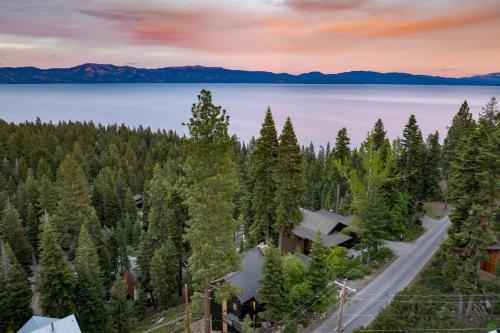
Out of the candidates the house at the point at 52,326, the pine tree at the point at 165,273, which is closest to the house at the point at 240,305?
the house at the point at 52,326

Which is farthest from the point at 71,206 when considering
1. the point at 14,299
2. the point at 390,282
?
the point at 390,282

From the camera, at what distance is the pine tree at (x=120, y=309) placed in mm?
32875

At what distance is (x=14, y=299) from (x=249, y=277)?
19.5 m

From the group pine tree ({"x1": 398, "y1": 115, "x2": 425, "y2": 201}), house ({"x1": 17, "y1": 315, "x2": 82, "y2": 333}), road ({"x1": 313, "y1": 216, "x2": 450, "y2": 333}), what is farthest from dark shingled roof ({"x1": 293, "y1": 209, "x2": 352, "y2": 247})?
house ({"x1": 17, "y1": 315, "x2": 82, "y2": 333})

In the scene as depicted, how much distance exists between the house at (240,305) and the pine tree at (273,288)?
3.99 ft

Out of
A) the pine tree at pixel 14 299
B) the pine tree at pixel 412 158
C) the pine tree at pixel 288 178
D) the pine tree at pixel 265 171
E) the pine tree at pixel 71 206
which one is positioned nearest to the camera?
Answer: the pine tree at pixel 14 299

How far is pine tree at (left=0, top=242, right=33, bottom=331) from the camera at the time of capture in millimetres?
28938

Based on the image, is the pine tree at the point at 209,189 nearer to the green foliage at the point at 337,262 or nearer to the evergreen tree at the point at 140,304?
the green foliage at the point at 337,262

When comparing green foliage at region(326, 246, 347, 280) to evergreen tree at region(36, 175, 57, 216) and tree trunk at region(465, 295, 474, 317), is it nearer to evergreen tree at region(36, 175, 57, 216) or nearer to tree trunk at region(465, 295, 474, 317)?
tree trunk at region(465, 295, 474, 317)

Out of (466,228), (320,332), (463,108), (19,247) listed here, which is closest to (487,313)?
(466,228)

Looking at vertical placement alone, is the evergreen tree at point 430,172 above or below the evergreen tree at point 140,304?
above

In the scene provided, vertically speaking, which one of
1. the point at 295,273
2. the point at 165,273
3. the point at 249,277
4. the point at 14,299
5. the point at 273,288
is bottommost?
the point at 165,273

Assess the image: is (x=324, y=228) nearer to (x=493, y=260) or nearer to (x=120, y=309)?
(x=493, y=260)

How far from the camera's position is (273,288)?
2339 cm
